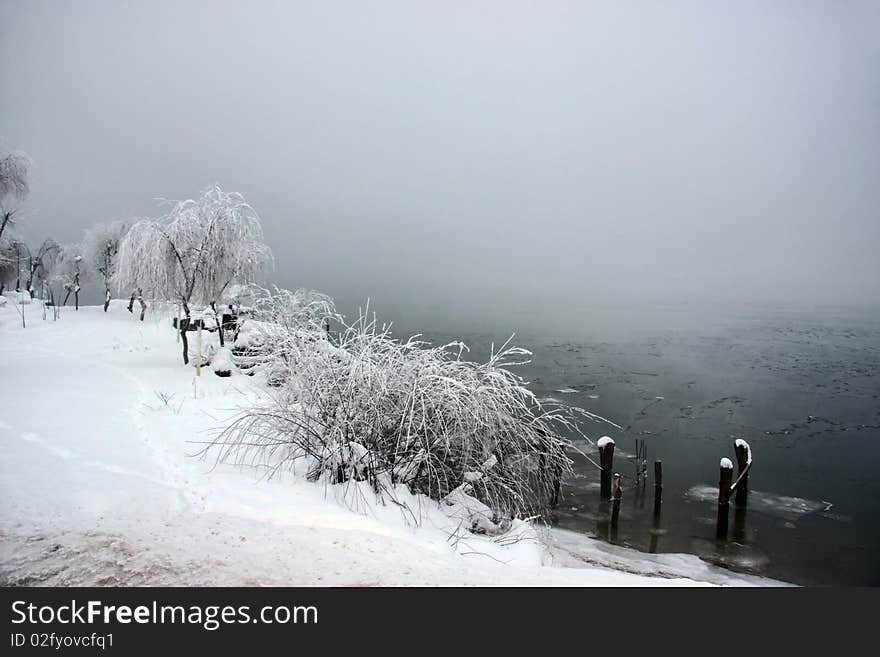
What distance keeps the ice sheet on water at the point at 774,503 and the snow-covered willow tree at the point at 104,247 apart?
3952 cm

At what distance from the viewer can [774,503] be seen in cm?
1703

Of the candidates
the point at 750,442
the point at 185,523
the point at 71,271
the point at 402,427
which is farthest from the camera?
the point at 71,271

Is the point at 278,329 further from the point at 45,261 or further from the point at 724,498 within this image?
the point at 45,261

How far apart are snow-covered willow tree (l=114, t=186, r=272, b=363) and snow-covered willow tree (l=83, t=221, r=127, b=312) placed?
25066 mm

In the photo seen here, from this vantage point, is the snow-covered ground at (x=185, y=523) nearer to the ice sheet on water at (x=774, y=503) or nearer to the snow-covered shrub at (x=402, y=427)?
the snow-covered shrub at (x=402, y=427)

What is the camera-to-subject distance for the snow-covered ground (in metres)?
3.42

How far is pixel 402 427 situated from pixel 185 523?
2757 millimetres

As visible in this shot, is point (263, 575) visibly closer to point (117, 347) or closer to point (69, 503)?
point (69, 503)

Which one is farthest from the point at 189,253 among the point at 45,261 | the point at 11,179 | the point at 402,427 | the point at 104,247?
the point at 45,261

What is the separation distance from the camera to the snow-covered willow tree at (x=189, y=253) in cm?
1444

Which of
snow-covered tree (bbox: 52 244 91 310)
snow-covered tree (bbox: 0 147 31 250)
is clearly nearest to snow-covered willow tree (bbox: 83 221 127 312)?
snow-covered tree (bbox: 52 244 91 310)

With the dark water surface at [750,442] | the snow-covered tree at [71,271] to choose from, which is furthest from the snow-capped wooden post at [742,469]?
the snow-covered tree at [71,271]
